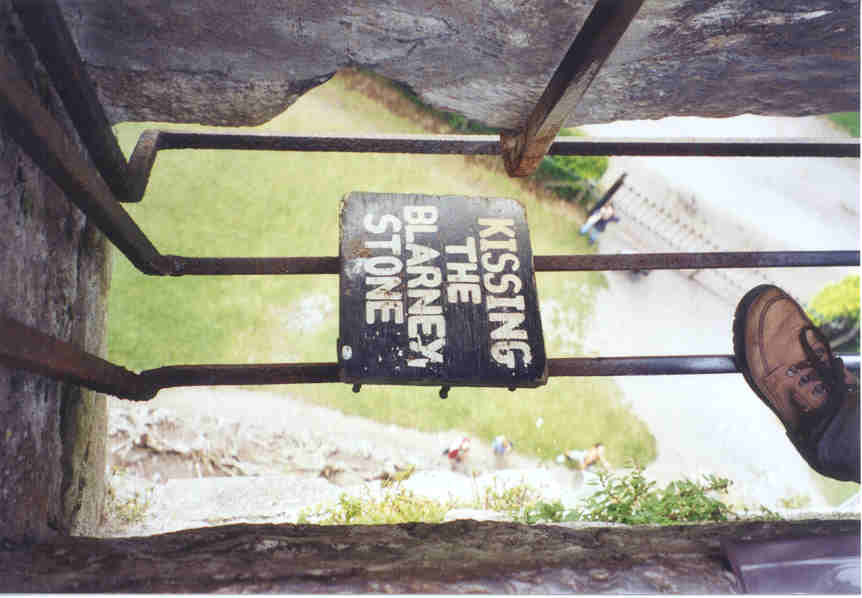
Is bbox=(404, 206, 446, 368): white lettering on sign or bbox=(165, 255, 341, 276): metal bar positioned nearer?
bbox=(404, 206, 446, 368): white lettering on sign

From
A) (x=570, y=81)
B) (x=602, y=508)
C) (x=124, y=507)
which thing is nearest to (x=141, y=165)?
(x=570, y=81)

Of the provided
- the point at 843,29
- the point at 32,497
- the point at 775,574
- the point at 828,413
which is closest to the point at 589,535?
the point at 775,574

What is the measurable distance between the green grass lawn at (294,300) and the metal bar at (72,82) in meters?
3.88

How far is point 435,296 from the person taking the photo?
2.03 m

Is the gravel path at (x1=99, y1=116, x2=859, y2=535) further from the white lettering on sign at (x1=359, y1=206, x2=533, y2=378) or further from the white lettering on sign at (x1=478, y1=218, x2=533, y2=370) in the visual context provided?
the white lettering on sign at (x1=478, y1=218, x2=533, y2=370)

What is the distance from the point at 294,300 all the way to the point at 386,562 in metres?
4.79

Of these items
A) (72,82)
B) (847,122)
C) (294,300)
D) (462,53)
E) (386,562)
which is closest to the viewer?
(386,562)

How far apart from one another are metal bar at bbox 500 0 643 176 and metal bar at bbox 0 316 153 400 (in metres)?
1.46

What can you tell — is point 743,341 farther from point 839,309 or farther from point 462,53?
point 839,309

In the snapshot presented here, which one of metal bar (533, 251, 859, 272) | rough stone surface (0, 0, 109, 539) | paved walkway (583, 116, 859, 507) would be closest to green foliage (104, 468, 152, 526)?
rough stone surface (0, 0, 109, 539)

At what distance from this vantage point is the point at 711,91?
2125 mm

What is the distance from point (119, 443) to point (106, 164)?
12.3ft

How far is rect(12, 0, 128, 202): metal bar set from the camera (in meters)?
1.36

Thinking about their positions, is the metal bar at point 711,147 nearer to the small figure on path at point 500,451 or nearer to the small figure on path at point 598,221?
the small figure on path at point 500,451
